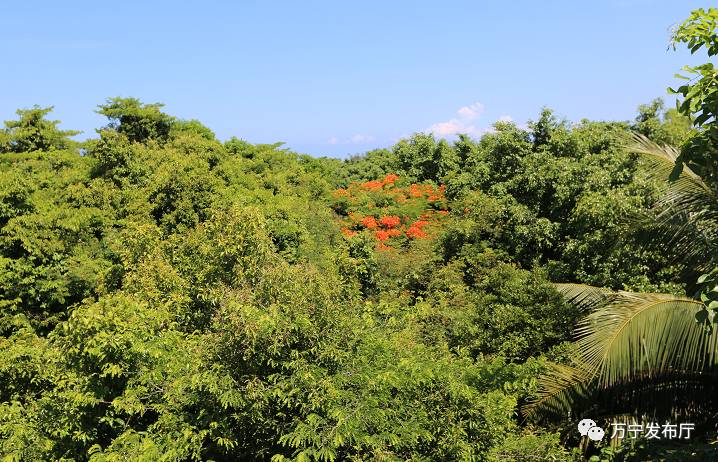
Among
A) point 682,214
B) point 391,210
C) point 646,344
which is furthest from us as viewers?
point 391,210

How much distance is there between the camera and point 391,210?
22.2 metres

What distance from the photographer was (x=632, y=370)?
621 centimetres

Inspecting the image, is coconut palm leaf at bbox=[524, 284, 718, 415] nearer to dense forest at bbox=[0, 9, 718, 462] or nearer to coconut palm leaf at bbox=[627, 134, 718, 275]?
dense forest at bbox=[0, 9, 718, 462]

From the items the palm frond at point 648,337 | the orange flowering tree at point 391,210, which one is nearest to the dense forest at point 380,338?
the palm frond at point 648,337

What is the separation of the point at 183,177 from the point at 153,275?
7.67 meters

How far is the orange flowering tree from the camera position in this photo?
20944 millimetres

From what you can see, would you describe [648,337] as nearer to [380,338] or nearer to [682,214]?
[682,214]

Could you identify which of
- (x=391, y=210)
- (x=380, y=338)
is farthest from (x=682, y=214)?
(x=391, y=210)

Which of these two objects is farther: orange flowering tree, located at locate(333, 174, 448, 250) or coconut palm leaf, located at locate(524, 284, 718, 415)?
orange flowering tree, located at locate(333, 174, 448, 250)

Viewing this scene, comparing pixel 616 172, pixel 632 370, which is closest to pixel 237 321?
pixel 632 370

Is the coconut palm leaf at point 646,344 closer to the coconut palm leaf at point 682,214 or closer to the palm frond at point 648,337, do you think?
the palm frond at point 648,337

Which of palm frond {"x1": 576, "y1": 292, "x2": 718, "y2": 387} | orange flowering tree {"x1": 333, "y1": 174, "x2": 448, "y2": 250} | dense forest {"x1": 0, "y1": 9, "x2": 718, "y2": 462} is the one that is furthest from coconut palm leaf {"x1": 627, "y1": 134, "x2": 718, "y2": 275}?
orange flowering tree {"x1": 333, "y1": 174, "x2": 448, "y2": 250}

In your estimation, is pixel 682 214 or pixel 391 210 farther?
pixel 391 210

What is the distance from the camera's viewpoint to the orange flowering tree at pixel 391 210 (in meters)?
20.9
